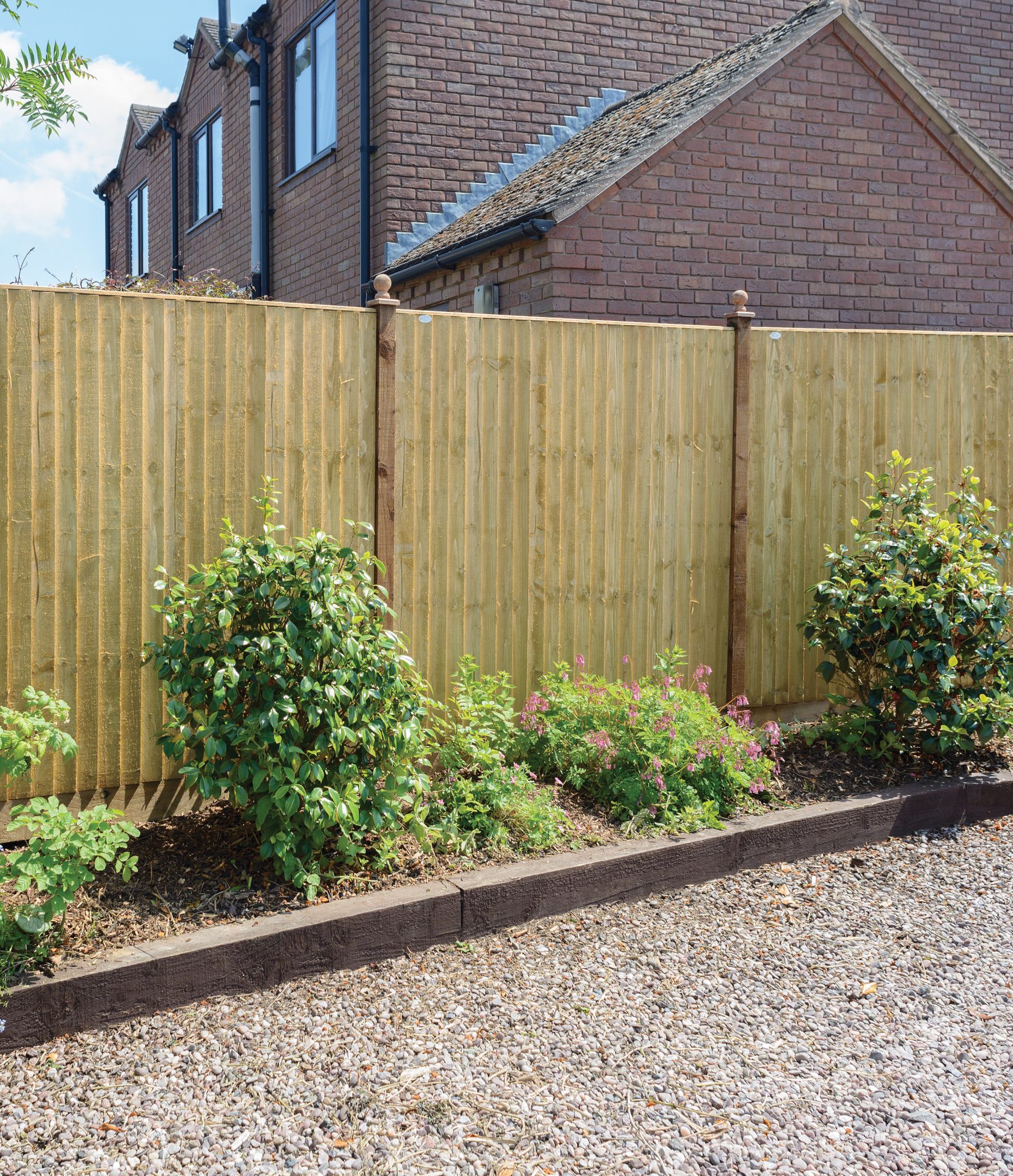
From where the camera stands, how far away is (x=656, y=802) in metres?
4.88

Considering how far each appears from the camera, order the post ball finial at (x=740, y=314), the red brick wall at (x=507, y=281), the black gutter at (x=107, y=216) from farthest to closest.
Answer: the black gutter at (x=107, y=216), the red brick wall at (x=507, y=281), the post ball finial at (x=740, y=314)

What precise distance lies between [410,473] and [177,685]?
4.95 feet

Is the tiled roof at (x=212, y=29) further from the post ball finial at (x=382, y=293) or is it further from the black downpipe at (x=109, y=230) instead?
the post ball finial at (x=382, y=293)

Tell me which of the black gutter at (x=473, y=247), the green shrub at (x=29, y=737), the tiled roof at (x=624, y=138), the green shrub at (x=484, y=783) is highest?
the tiled roof at (x=624, y=138)

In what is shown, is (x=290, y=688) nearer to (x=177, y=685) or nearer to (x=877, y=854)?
(x=177, y=685)

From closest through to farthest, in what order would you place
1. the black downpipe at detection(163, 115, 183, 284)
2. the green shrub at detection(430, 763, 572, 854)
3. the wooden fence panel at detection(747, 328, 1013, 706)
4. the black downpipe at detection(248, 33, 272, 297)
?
the green shrub at detection(430, 763, 572, 854)
the wooden fence panel at detection(747, 328, 1013, 706)
the black downpipe at detection(248, 33, 272, 297)
the black downpipe at detection(163, 115, 183, 284)

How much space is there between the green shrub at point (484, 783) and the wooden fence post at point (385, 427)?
588mm

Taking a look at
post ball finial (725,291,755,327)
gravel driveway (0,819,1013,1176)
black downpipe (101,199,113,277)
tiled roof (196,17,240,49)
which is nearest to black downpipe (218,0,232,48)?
tiled roof (196,17,240,49)

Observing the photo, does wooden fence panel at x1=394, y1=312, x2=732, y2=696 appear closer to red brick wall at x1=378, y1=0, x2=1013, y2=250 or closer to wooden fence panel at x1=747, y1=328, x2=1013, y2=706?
wooden fence panel at x1=747, y1=328, x2=1013, y2=706

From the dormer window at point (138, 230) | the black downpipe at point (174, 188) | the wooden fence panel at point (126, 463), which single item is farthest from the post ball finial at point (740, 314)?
the dormer window at point (138, 230)

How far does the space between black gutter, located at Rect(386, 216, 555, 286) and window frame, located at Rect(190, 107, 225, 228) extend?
623 cm

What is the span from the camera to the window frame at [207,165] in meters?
15.5

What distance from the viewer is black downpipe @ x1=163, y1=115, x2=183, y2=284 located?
17.5 m

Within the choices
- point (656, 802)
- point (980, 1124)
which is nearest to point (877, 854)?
point (656, 802)
